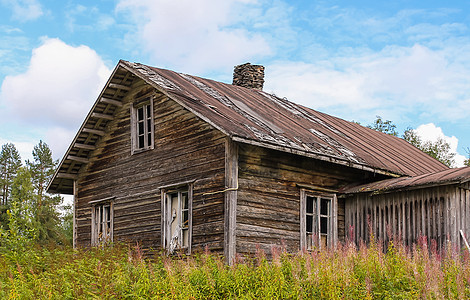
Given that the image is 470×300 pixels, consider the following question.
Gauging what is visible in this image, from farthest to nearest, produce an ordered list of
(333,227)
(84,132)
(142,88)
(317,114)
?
(317,114), (84,132), (142,88), (333,227)

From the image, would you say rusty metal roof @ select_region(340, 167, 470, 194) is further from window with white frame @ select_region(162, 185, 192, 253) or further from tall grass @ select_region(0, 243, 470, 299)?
window with white frame @ select_region(162, 185, 192, 253)

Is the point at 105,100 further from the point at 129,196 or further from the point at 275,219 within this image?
the point at 275,219

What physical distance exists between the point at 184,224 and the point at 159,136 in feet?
8.37

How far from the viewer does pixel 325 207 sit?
16.1 m

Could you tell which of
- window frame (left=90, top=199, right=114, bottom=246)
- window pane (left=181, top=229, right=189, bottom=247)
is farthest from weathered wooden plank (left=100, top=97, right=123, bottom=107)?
window pane (left=181, top=229, right=189, bottom=247)

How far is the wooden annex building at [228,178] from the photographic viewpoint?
1405 centimetres

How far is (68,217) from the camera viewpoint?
164 ft

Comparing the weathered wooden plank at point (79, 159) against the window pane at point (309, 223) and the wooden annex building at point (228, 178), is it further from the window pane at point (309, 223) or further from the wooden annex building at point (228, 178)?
the window pane at point (309, 223)

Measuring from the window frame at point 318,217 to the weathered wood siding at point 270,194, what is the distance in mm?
134

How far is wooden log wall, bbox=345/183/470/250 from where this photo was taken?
14.0 meters

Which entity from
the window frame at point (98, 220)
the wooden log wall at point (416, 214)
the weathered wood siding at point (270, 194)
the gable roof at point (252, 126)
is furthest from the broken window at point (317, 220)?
the window frame at point (98, 220)

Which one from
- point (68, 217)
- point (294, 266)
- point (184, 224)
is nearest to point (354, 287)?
point (294, 266)

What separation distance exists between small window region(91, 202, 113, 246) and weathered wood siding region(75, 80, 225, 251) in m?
0.27

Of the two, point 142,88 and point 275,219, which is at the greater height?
point 142,88
